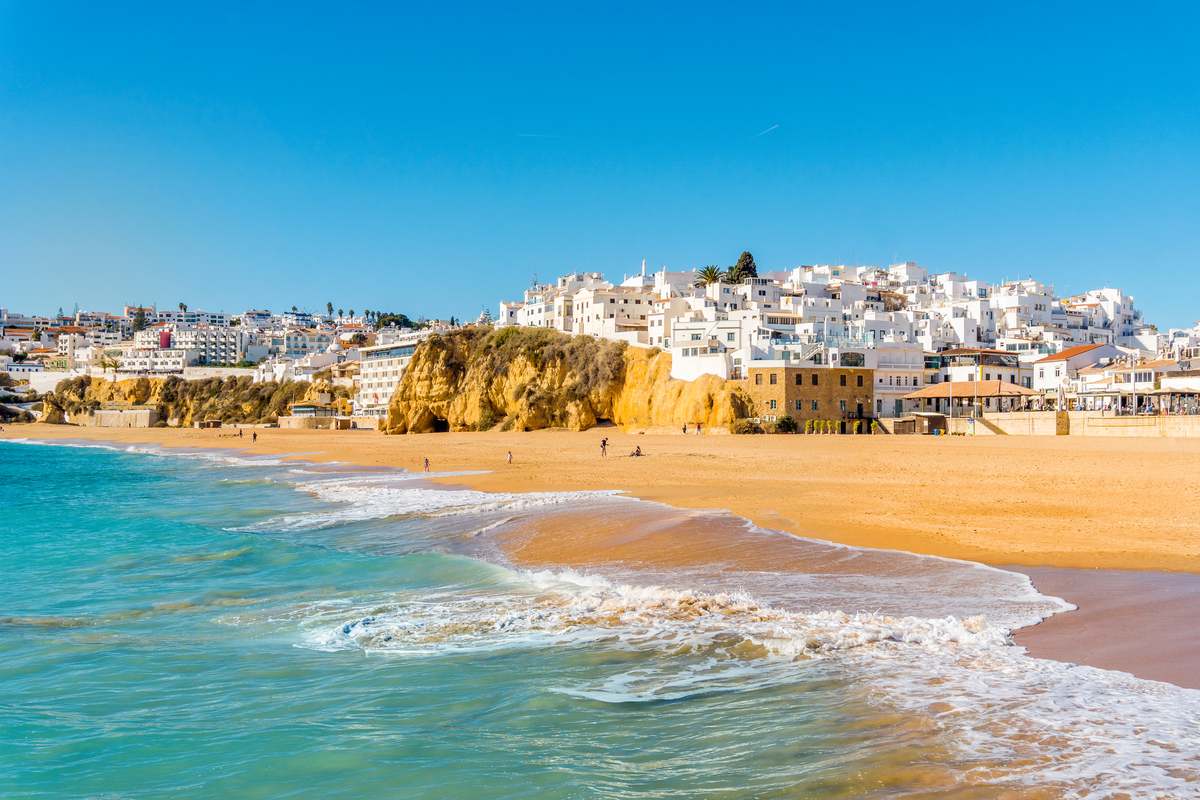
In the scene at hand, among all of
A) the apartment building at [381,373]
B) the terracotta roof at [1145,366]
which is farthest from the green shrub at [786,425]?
the apartment building at [381,373]

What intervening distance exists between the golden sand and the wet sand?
3.65 ft

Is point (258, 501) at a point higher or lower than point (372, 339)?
lower

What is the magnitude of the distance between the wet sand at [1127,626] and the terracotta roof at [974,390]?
4393cm

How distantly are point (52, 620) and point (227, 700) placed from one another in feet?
16.9

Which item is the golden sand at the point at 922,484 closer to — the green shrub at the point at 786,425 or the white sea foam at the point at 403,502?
the white sea foam at the point at 403,502

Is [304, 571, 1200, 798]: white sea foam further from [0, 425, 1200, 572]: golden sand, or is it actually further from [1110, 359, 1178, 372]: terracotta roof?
[1110, 359, 1178, 372]: terracotta roof

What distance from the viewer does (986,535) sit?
14.3m

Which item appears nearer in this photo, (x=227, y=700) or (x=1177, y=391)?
(x=227, y=700)

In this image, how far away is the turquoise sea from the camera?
19.4 feet

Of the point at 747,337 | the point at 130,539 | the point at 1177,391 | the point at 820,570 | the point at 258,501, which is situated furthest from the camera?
the point at 747,337

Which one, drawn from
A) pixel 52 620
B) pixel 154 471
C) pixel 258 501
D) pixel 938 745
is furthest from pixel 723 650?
pixel 154 471

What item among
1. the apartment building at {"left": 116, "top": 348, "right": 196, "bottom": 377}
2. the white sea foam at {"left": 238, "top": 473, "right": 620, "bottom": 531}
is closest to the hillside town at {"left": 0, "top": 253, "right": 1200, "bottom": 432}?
the apartment building at {"left": 116, "top": 348, "right": 196, "bottom": 377}

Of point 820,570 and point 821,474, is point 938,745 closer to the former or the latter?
point 820,570

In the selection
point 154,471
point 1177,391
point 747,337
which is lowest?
point 154,471
